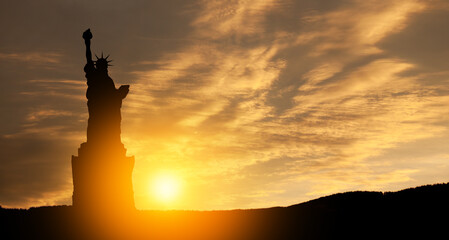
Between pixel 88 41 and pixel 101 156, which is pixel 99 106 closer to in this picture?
pixel 101 156

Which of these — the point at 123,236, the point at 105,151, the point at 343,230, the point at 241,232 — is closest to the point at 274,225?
the point at 241,232

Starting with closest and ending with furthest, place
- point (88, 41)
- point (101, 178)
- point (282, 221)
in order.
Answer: point (282, 221) < point (101, 178) < point (88, 41)

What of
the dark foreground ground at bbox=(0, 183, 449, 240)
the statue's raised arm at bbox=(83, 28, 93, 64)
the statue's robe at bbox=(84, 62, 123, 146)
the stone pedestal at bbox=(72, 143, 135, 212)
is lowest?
the dark foreground ground at bbox=(0, 183, 449, 240)

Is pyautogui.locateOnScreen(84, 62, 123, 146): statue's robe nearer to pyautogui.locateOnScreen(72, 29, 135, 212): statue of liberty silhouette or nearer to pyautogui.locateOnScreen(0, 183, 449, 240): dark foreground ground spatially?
pyautogui.locateOnScreen(72, 29, 135, 212): statue of liberty silhouette

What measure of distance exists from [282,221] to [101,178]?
13.6 meters

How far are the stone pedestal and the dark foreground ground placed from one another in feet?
14.5

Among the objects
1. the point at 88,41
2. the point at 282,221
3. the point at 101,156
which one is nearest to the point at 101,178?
the point at 101,156

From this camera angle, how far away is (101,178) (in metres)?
35.2

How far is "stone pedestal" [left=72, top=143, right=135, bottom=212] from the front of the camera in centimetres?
3503

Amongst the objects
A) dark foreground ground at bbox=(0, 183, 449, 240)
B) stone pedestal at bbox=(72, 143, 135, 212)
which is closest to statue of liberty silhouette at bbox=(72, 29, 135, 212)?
stone pedestal at bbox=(72, 143, 135, 212)

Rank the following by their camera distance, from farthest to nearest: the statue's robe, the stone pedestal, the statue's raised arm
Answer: the statue's raised arm
the statue's robe
the stone pedestal

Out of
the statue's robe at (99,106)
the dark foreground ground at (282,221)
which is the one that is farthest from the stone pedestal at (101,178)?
the dark foreground ground at (282,221)

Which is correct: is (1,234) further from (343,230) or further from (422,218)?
(422,218)

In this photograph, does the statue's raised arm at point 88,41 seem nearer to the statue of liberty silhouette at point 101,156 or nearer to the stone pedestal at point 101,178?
the statue of liberty silhouette at point 101,156
